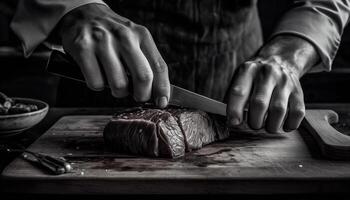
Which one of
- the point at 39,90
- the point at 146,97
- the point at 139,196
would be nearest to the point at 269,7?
the point at 39,90

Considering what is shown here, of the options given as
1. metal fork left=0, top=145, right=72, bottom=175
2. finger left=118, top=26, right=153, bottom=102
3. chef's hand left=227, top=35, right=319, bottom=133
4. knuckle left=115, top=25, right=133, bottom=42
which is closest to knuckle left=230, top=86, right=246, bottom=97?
chef's hand left=227, top=35, right=319, bottom=133

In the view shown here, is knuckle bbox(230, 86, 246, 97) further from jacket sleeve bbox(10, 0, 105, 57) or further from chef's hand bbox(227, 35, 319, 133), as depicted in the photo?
jacket sleeve bbox(10, 0, 105, 57)

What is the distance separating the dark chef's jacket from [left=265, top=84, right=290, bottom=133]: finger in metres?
0.52

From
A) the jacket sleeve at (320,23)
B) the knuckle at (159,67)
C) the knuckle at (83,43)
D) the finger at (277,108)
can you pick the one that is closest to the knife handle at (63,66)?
the knuckle at (83,43)

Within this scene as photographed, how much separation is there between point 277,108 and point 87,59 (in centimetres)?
75

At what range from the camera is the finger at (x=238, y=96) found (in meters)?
2.04

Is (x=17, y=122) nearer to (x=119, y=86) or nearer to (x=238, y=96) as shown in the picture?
(x=119, y=86)

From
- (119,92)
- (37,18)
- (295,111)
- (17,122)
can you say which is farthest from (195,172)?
(37,18)

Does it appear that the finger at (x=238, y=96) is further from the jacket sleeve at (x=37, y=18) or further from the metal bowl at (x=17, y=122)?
the metal bowl at (x=17, y=122)

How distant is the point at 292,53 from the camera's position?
2.35m

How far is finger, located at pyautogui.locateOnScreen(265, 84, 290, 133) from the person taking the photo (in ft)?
6.62

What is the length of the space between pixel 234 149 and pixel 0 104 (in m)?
1.07

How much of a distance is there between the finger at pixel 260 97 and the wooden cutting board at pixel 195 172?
0.13 m

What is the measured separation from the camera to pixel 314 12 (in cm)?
260
